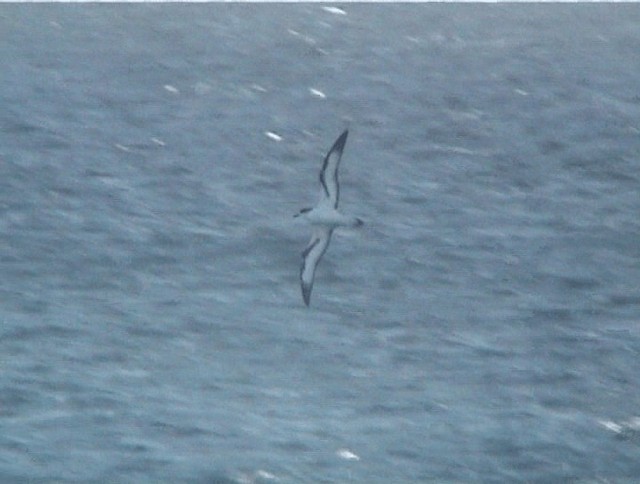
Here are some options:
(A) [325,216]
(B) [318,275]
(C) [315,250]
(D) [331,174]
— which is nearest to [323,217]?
(A) [325,216]

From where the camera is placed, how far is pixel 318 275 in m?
60.9

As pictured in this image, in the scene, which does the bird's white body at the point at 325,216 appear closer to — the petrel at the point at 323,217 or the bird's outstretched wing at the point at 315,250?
the petrel at the point at 323,217

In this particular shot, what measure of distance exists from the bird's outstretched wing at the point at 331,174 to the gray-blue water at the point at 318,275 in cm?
749

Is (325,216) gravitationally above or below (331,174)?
below

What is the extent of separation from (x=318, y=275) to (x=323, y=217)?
2166cm

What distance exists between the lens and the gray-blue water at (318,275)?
142ft

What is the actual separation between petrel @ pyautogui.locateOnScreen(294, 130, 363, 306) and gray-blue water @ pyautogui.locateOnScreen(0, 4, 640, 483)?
536 centimetres

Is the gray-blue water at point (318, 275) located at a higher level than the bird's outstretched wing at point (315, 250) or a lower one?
lower

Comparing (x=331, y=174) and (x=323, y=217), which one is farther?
(x=323, y=217)

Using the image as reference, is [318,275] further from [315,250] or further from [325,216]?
[325,216]

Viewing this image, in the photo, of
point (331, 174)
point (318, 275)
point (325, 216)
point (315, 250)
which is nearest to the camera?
point (331, 174)

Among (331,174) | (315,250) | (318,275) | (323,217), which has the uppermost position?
(331,174)

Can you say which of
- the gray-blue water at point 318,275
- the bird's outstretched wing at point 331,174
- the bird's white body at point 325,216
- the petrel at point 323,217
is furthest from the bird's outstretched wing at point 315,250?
the gray-blue water at point 318,275

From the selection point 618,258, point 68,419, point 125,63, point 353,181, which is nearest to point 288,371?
point 68,419
